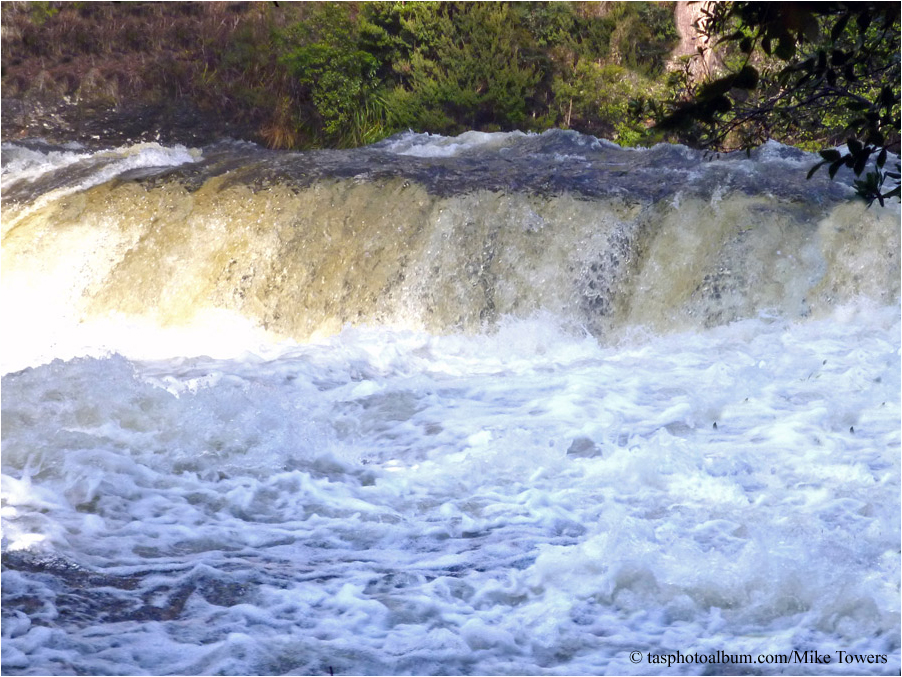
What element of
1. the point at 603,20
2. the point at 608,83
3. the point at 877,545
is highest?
the point at 603,20

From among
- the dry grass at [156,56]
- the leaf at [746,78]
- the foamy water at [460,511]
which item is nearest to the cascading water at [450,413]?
the foamy water at [460,511]

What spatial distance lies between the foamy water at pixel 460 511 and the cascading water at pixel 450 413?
0.06 ft

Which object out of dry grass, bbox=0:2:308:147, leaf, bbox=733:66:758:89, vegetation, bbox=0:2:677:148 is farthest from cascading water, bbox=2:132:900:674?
dry grass, bbox=0:2:308:147

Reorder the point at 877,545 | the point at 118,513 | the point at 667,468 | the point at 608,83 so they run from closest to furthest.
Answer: the point at 877,545, the point at 118,513, the point at 667,468, the point at 608,83

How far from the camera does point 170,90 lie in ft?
48.1

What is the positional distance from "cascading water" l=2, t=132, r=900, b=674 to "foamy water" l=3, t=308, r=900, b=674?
0.02 metres

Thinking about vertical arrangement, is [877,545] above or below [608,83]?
below

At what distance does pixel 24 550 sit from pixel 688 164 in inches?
278

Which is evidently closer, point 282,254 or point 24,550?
point 24,550

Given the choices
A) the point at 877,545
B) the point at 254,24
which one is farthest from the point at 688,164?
the point at 254,24

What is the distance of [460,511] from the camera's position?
4.55 meters

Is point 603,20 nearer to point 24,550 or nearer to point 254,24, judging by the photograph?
point 254,24

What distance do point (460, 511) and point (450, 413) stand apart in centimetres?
154

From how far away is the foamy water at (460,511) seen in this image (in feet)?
11.0
